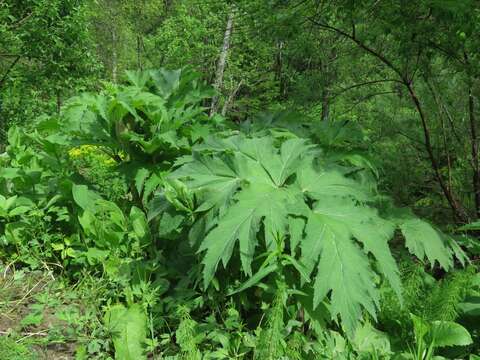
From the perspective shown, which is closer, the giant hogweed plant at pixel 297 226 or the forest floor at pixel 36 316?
the giant hogweed plant at pixel 297 226

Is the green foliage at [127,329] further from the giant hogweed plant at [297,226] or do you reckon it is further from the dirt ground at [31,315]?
the giant hogweed plant at [297,226]

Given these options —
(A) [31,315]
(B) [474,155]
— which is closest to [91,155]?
(A) [31,315]

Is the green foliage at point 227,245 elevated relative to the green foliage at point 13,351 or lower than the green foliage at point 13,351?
elevated

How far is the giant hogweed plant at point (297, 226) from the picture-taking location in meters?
1.71

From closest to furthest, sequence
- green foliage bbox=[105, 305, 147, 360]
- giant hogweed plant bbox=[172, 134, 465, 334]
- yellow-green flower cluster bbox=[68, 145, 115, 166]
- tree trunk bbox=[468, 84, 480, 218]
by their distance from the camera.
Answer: giant hogweed plant bbox=[172, 134, 465, 334] → green foliage bbox=[105, 305, 147, 360] → tree trunk bbox=[468, 84, 480, 218] → yellow-green flower cluster bbox=[68, 145, 115, 166]

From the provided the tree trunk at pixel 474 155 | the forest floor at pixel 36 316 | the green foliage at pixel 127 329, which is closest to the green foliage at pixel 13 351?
the forest floor at pixel 36 316

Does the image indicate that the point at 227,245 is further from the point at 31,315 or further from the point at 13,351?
the point at 31,315

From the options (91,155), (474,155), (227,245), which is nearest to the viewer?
(227,245)

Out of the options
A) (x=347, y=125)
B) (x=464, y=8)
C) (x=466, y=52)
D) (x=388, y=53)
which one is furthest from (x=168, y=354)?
(x=388, y=53)

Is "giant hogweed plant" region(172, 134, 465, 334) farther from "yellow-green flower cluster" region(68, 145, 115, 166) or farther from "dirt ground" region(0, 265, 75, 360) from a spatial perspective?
"yellow-green flower cluster" region(68, 145, 115, 166)

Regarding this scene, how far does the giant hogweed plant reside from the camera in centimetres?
171

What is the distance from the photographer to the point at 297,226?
1.87m

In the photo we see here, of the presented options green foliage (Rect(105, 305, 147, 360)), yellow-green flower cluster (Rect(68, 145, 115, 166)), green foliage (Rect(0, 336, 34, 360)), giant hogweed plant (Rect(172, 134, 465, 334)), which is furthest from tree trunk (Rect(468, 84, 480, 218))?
green foliage (Rect(0, 336, 34, 360))

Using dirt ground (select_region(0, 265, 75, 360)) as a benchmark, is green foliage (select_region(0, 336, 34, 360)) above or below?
above
